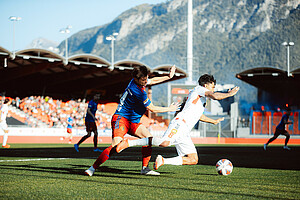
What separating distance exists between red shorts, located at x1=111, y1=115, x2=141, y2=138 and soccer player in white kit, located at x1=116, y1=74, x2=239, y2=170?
19cm

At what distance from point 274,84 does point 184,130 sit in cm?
4836

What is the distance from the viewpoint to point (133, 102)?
7652 mm

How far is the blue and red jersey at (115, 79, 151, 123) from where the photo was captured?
7547 millimetres

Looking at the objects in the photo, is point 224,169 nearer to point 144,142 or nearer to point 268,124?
point 144,142

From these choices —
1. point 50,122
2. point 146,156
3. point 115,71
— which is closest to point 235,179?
point 146,156

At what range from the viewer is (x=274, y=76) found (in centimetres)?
4697

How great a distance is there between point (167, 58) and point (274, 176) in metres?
170

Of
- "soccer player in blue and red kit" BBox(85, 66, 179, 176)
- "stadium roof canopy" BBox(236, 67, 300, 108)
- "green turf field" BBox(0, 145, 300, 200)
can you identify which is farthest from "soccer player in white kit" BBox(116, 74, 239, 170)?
"stadium roof canopy" BBox(236, 67, 300, 108)

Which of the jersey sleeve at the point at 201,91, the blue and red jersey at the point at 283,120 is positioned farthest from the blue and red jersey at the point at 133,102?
the blue and red jersey at the point at 283,120

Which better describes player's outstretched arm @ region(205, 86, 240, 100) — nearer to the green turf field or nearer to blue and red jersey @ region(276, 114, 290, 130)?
the green turf field

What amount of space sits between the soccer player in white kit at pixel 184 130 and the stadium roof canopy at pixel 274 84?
3724cm

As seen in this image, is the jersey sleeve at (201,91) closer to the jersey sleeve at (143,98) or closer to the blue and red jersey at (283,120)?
the jersey sleeve at (143,98)

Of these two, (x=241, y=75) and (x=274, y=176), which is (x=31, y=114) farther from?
(x=274, y=176)

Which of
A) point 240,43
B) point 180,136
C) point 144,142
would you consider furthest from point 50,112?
point 240,43
